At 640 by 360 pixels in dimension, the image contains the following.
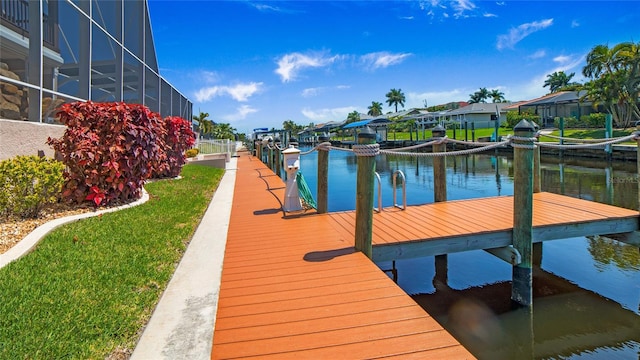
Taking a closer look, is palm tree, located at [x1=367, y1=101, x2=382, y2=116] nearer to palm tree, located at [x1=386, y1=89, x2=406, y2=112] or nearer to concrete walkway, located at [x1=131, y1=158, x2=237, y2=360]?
palm tree, located at [x1=386, y1=89, x2=406, y2=112]

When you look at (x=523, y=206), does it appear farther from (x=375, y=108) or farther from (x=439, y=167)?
(x=375, y=108)

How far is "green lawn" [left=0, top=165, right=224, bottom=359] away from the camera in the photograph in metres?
2.55

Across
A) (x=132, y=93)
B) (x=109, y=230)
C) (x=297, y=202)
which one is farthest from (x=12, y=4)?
(x=297, y=202)

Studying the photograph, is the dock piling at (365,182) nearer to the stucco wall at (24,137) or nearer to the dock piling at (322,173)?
the dock piling at (322,173)

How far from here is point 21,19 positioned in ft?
32.3

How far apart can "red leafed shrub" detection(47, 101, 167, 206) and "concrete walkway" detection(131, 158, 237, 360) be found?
7.93 feet

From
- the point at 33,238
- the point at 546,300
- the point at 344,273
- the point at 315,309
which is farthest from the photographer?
the point at 546,300

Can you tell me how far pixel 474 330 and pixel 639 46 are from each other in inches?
1530

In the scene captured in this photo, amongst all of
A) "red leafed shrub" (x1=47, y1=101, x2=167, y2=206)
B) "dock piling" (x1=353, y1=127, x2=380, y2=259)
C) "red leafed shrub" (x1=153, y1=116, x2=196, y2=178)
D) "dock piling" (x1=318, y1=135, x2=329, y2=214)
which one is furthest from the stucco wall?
"dock piling" (x1=353, y1=127, x2=380, y2=259)

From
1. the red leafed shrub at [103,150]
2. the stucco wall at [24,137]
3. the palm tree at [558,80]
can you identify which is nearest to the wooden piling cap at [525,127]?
the red leafed shrub at [103,150]

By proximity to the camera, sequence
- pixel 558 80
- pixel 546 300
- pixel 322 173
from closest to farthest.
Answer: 1. pixel 546 300
2. pixel 322 173
3. pixel 558 80

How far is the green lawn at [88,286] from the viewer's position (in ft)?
8.36

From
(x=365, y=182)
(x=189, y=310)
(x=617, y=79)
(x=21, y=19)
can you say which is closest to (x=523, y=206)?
(x=365, y=182)

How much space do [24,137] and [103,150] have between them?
1218 mm
